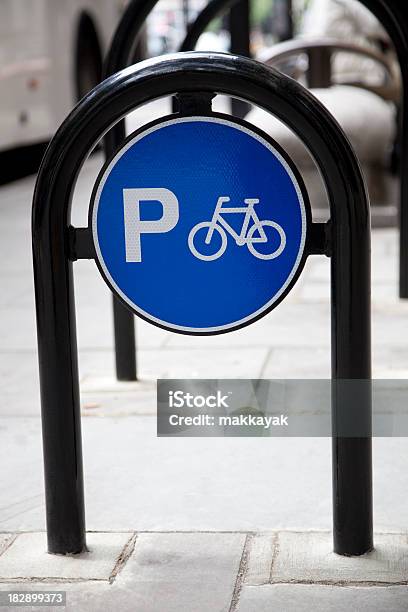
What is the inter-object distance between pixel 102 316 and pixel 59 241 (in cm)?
270

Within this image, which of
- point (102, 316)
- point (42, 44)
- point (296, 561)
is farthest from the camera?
point (42, 44)

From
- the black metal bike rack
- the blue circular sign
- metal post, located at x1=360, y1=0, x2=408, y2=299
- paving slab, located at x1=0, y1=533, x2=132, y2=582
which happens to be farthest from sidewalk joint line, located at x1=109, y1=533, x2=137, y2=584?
metal post, located at x1=360, y1=0, x2=408, y2=299

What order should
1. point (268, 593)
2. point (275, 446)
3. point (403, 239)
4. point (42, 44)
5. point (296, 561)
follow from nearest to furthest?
point (268, 593), point (296, 561), point (275, 446), point (403, 239), point (42, 44)

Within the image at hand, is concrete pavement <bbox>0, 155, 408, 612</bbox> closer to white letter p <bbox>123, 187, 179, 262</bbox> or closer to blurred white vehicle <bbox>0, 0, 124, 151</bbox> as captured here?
white letter p <bbox>123, 187, 179, 262</bbox>

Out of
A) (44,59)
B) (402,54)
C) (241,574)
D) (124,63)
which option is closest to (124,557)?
(241,574)

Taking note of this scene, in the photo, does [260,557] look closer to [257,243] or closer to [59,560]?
[59,560]

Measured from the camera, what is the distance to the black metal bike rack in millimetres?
2244

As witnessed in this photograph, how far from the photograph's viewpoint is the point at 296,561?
2.37 meters

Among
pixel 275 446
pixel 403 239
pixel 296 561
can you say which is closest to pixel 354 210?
pixel 296 561

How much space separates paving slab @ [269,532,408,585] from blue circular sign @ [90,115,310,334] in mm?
544

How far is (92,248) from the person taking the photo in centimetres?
236

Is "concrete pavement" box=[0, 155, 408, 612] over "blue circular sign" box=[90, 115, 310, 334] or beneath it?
beneath

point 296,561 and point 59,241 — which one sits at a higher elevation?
point 59,241

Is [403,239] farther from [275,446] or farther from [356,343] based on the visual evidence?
[356,343]
